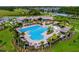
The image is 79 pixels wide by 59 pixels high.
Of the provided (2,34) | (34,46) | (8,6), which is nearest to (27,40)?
(34,46)

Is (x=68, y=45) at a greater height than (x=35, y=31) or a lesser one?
lesser

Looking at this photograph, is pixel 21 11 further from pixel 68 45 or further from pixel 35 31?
pixel 68 45

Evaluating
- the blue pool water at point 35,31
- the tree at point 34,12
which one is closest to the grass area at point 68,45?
the blue pool water at point 35,31

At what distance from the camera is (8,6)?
2164mm

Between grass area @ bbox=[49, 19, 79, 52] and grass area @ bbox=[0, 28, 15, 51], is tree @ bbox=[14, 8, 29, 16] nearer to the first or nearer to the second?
grass area @ bbox=[0, 28, 15, 51]

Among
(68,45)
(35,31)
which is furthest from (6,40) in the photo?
(68,45)

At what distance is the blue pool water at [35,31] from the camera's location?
2.10 meters

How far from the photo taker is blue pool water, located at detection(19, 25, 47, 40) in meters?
2.10

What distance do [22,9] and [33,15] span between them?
0.12 metres

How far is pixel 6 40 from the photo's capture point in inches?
82.7

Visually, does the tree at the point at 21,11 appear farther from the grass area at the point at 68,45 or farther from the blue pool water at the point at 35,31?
the grass area at the point at 68,45

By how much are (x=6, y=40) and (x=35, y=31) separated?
0.28m

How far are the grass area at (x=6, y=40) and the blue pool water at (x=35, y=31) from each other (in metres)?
0.12

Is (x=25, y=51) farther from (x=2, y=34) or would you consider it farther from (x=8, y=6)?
A: (x=8, y=6)
